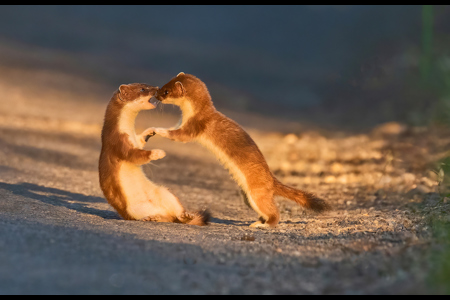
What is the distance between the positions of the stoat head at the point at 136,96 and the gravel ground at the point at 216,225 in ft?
4.27

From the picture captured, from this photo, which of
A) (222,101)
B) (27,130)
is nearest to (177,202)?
(27,130)

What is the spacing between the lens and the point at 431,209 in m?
6.48

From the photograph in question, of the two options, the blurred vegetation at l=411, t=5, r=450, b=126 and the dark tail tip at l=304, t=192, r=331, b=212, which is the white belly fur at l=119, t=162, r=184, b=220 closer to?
the dark tail tip at l=304, t=192, r=331, b=212

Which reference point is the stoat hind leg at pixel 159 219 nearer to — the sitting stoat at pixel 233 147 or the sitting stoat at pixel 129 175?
the sitting stoat at pixel 129 175

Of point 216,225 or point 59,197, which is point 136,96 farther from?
point 59,197

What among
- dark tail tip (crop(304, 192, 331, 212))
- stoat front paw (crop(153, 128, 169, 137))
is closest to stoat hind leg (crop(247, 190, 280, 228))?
dark tail tip (crop(304, 192, 331, 212))

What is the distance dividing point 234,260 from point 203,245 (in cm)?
51

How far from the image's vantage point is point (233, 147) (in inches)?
250

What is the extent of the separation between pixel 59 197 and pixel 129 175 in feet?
6.32

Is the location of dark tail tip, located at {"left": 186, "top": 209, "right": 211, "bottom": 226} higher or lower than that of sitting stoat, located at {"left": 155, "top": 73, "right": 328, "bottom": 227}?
lower

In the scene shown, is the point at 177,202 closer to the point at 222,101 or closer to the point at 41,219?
the point at 41,219

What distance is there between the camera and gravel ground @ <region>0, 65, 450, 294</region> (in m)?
3.71

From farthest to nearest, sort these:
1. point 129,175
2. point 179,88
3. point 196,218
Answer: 1. point 179,88
2. point 196,218
3. point 129,175

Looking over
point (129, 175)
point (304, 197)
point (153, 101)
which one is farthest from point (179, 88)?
point (304, 197)
